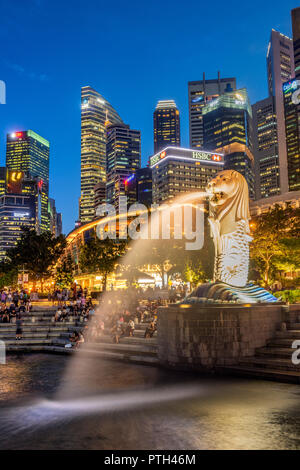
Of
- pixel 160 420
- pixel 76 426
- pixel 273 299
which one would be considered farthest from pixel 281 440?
pixel 273 299

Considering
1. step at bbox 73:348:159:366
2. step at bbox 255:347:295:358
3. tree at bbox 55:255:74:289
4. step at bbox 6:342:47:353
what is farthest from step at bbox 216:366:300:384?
tree at bbox 55:255:74:289

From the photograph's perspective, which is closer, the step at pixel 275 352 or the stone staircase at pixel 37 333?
the step at pixel 275 352

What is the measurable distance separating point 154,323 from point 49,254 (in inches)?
1345

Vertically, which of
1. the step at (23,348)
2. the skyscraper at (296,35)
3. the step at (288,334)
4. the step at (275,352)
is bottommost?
the step at (23,348)

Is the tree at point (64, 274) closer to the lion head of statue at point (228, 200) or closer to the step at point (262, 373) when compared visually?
the lion head of statue at point (228, 200)

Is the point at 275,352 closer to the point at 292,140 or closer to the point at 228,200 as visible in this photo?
the point at 228,200

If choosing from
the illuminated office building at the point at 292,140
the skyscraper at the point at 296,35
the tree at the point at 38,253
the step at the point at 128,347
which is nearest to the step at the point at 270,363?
the step at the point at 128,347

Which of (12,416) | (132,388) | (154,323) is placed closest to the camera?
(12,416)

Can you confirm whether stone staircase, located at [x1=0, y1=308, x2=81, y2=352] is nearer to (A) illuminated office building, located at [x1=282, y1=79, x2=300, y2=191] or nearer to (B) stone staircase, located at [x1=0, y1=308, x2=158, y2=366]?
(B) stone staircase, located at [x1=0, y1=308, x2=158, y2=366]

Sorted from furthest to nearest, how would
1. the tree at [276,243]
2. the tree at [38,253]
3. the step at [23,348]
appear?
1. the tree at [38,253]
2. the tree at [276,243]
3. the step at [23,348]

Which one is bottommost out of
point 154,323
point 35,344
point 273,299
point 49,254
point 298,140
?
point 35,344

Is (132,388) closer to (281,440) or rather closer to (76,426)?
(76,426)

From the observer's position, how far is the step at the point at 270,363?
13438mm

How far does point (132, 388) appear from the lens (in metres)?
12.8
